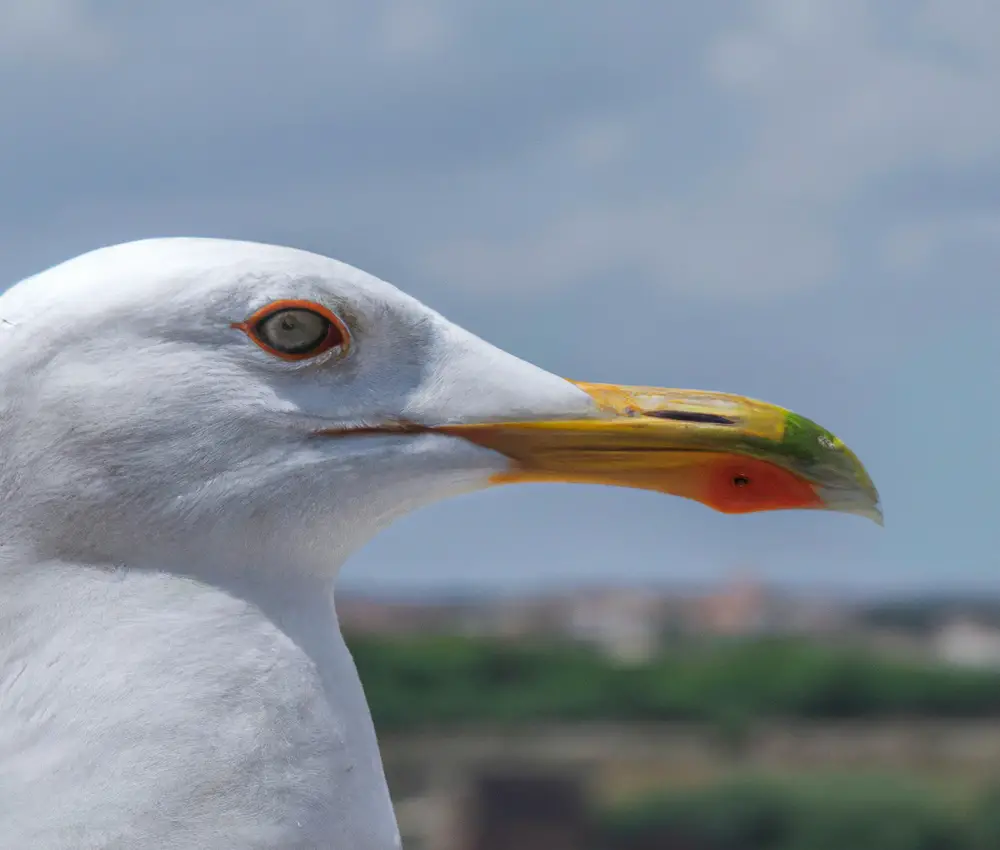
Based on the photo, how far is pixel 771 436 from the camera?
160 centimetres

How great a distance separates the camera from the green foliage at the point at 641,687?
33844mm

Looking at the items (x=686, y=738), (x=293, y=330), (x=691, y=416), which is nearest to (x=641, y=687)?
(x=686, y=738)

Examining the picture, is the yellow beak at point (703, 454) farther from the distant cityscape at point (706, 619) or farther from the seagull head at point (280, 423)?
the distant cityscape at point (706, 619)

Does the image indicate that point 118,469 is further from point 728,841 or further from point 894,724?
point 894,724

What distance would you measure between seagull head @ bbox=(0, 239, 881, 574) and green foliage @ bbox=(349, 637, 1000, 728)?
102ft

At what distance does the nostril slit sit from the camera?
1606 millimetres

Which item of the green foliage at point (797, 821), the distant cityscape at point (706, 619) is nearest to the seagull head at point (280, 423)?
the green foliage at point (797, 821)

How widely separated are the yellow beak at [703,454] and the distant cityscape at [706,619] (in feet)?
120

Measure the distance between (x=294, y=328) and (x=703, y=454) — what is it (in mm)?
394

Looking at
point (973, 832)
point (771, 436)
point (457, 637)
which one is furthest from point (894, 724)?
point (771, 436)

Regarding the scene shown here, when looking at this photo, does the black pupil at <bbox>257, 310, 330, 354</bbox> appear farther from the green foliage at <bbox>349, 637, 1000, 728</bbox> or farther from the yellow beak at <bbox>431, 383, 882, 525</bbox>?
the green foliage at <bbox>349, 637, 1000, 728</bbox>

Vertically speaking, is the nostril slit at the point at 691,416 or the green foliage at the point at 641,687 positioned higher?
the nostril slit at the point at 691,416

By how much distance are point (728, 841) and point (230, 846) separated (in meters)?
29.1

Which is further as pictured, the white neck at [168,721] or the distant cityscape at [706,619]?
the distant cityscape at [706,619]
